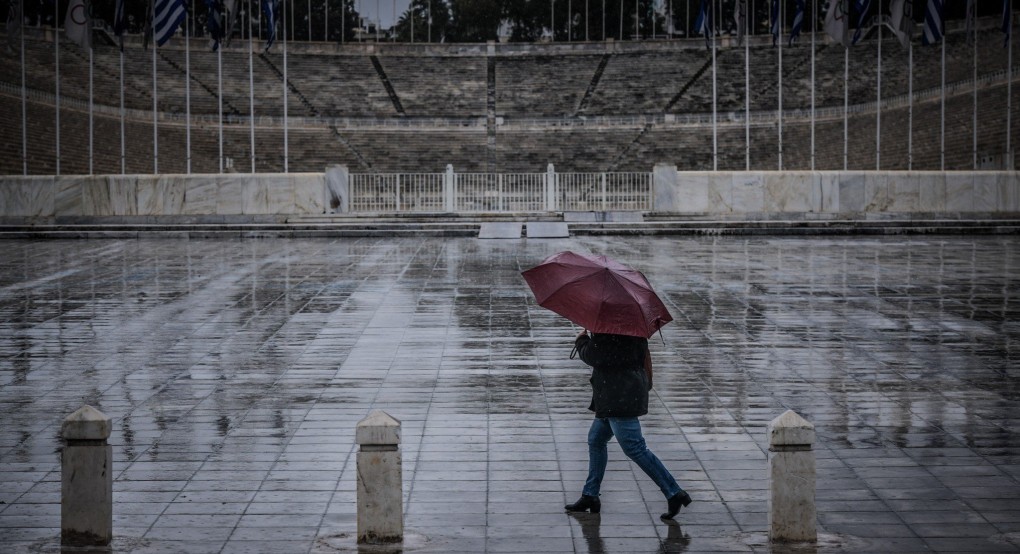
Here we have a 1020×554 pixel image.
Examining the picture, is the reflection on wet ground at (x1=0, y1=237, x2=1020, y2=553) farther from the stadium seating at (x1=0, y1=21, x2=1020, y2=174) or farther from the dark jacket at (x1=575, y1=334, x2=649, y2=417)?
the stadium seating at (x1=0, y1=21, x2=1020, y2=174)

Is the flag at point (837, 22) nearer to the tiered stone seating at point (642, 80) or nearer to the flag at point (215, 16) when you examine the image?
the flag at point (215, 16)

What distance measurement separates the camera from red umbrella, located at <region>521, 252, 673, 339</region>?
19.8ft

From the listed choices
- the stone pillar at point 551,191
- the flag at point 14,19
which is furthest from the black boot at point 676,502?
the flag at point 14,19

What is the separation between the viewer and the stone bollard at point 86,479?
221 inches

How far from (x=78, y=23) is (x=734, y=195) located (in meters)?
17.7

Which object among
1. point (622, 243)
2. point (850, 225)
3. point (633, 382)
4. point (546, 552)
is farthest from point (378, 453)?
point (850, 225)

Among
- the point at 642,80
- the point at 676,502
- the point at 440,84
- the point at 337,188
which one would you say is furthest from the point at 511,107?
the point at 676,502

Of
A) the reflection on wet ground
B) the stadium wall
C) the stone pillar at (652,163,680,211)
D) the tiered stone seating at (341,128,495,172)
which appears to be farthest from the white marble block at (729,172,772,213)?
the tiered stone seating at (341,128,495,172)

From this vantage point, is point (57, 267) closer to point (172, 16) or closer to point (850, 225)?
point (172, 16)

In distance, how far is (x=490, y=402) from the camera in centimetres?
923

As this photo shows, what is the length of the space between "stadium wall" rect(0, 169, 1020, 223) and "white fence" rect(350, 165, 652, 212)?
3273 millimetres

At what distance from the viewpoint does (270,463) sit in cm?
736

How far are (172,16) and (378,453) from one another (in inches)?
1019

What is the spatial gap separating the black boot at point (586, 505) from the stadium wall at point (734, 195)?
23.6 m
